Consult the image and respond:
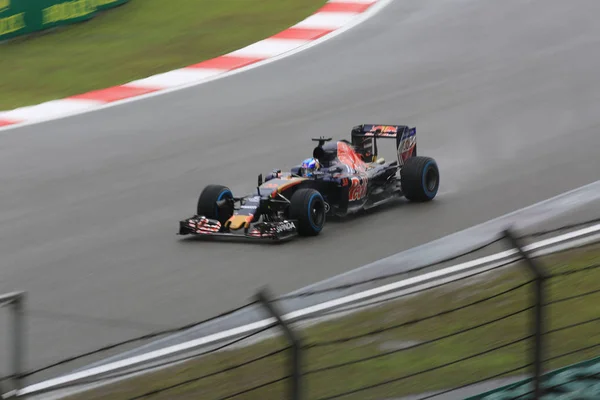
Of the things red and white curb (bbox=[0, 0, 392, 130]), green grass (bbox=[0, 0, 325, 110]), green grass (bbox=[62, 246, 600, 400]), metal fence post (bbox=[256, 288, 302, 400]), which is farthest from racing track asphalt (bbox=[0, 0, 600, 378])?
metal fence post (bbox=[256, 288, 302, 400])

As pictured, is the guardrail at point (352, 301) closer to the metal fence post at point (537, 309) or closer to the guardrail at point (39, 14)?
the metal fence post at point (537, 309)

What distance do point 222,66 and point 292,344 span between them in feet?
42.5

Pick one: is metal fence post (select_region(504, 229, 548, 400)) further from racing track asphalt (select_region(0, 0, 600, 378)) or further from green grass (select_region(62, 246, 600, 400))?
racing track asphalt (select_region(0, 0, 600, 378))

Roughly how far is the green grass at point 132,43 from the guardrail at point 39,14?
0.15 metres

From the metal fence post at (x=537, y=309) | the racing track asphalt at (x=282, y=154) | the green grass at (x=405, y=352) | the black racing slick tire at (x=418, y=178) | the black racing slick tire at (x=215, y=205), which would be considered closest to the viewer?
the metal fence post at (x=537, y=309)

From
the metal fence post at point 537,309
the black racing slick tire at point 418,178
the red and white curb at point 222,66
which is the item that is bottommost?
the metal fence post at point 537,309

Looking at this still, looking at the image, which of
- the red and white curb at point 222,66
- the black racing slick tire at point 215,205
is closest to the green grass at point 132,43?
the red and white curb at point 222,66

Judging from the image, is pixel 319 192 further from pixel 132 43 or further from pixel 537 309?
pixel 132 43

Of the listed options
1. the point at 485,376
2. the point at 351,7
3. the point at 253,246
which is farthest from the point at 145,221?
the point at 351,7

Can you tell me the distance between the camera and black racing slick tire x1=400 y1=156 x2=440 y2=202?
10.5 meters

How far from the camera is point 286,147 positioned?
13.1 m

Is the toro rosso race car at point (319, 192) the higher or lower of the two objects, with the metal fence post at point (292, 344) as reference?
higher

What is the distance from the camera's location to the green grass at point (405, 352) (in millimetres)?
5180

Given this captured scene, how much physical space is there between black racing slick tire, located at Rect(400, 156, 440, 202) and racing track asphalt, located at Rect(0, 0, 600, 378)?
16cm
